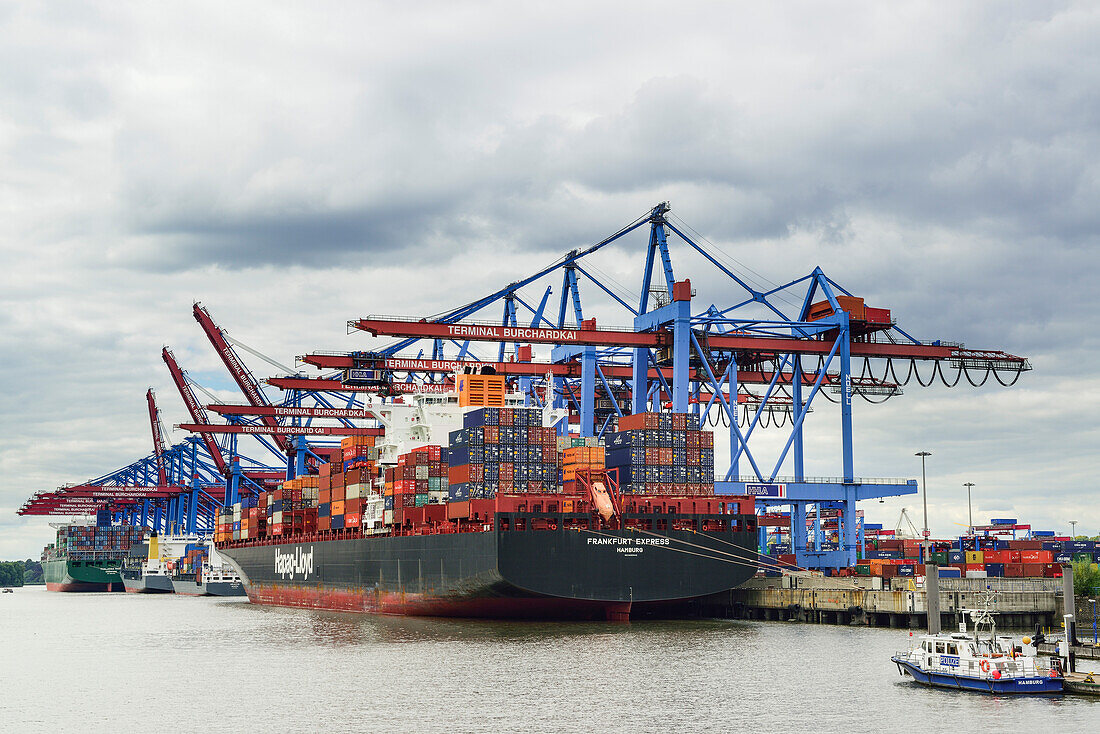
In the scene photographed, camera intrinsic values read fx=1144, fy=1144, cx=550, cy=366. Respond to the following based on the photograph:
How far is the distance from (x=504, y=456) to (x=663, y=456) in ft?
29.7

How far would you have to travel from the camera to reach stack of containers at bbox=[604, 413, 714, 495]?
6347 centimetres

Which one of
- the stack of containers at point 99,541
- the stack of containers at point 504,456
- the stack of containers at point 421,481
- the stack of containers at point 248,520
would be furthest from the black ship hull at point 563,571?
the stack of containers at point 99,541

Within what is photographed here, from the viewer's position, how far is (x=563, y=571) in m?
57.1

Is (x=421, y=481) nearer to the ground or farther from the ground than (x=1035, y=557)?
farther from the ground

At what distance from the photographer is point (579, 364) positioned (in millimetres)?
87688

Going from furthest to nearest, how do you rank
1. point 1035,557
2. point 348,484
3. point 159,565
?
point 159,565 < point 348,484 < point 1035,557

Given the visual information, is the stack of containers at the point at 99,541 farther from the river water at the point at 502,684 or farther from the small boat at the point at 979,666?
the small boat at the point at 979,666

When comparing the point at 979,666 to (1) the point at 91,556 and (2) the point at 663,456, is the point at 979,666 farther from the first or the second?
(1) the point at 91,556

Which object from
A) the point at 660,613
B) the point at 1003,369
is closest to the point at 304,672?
the point at 660,613

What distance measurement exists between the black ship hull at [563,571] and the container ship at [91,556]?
11160 cm

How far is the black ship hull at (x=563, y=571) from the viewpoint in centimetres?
5678

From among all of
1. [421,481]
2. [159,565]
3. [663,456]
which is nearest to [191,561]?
[159,565]

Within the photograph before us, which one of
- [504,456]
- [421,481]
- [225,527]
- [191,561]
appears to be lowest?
[191,561]

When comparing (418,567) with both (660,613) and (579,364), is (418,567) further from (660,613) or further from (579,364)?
(579,364)
